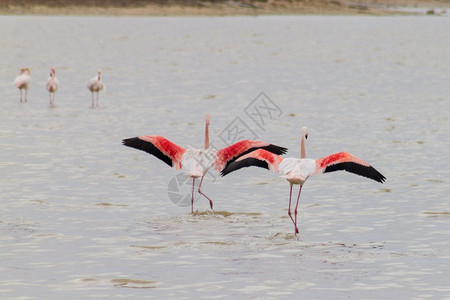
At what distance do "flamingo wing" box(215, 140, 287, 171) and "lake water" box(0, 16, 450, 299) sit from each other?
0.82 metres

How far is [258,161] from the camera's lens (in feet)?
47.6

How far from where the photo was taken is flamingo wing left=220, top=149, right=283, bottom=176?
14391mm

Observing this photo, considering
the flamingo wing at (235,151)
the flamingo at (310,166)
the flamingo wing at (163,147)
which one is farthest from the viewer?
the flamingo wing at (163,147)

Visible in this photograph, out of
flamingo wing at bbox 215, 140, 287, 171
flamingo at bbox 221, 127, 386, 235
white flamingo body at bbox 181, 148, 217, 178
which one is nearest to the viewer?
flamingo at bbox 221, 127, 386, 235

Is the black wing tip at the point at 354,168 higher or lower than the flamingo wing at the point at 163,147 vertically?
lower

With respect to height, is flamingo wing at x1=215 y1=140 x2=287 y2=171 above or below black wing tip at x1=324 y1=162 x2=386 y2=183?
above

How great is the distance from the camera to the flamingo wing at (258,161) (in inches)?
567

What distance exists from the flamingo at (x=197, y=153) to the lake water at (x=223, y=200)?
2.44 ft

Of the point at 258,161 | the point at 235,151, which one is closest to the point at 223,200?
the point at 235,151

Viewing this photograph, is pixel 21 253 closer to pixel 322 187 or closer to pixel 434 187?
pixel 322 187

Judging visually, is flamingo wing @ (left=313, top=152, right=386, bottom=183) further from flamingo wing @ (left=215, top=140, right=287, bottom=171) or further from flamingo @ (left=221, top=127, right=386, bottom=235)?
flamingo wing @ (left=215, top=140, right=287, bottom=171)

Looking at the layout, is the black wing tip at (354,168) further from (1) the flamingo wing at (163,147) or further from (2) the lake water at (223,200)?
(1) the flamingo wing at (163,147)

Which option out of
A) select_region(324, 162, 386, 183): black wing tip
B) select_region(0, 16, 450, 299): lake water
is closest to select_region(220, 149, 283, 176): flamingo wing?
select_region(324, 162, 386, 183): black wing tip

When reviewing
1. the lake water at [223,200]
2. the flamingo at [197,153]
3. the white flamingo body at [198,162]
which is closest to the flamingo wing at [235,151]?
the flamingo at [197,153]
